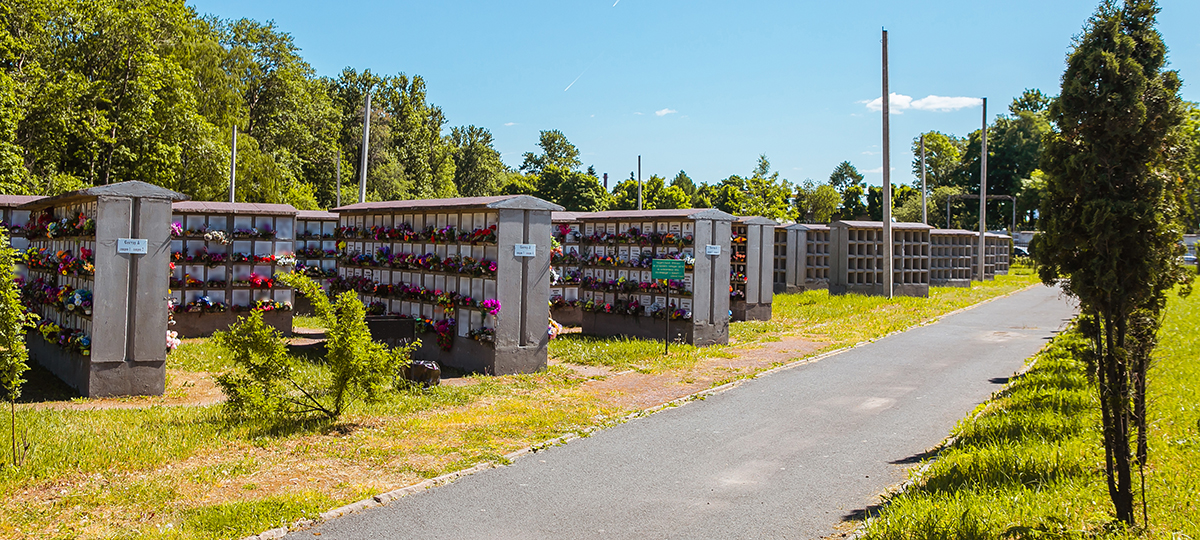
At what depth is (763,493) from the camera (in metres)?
6.49

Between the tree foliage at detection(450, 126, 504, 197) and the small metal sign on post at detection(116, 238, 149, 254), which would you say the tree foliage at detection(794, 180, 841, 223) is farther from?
the small metal sign on post at detection(116, 238, 149, 254)

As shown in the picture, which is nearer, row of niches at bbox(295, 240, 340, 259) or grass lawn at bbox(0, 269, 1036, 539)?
grass lawn at bbox(0, 269, 1036, 539)

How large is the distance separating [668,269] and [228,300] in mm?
8398

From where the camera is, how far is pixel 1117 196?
15.8ft

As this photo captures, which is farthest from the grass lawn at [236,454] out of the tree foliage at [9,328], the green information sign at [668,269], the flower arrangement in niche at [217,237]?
the flower arrangement in niche at [217,237]

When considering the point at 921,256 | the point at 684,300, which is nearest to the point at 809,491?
the point at 684,300

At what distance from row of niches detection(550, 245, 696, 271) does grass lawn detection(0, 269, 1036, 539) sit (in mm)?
4804

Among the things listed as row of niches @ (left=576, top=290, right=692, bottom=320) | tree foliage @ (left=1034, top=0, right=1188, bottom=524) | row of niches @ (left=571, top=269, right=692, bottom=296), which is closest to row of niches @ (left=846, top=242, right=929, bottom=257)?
row of niches @ (left=571, top=269, right=692, bottom=296)

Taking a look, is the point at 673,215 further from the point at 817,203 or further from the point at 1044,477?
the point at 817,203

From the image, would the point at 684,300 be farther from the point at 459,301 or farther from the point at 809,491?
the point at 809,491

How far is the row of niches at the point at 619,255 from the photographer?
51.9 ft

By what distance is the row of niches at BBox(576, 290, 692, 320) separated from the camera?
15856 millimetres

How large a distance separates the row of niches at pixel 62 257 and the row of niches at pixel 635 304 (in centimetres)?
916

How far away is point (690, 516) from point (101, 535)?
3952 millimetres
